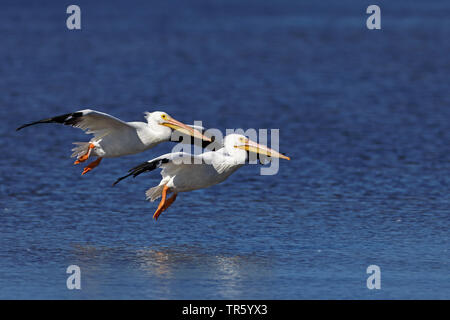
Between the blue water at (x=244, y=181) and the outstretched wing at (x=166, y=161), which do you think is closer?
the blue water at (x=244, y=181)

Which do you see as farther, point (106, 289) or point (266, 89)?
point (266, 89)

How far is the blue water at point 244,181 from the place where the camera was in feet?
44.7

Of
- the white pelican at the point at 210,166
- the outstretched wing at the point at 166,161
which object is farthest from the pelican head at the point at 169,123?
the outstretched wing at the point at 166,161

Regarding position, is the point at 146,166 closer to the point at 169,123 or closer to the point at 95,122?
the point at 169,123

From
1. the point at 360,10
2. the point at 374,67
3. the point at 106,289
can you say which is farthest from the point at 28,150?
the point at 360,10

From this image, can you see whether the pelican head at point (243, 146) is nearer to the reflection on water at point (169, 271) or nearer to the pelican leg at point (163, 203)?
the pelican leg at point (163, 203)

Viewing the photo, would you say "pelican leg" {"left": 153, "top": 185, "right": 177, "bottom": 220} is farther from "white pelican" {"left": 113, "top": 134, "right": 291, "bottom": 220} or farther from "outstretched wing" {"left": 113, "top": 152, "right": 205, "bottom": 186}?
"outstretched wing" {"left": 113, "top": 152, "right": 205, "bottom": 186}

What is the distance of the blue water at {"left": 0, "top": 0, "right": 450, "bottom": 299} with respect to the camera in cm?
1363

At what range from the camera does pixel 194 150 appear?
711 inches

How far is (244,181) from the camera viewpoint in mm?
20219

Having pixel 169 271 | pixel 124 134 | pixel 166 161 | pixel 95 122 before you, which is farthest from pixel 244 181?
pixel 169 271

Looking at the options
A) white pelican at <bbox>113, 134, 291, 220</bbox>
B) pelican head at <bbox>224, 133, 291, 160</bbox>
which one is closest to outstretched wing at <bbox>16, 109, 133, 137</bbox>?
white pelican at <bbox>113, 134, 291, 220</bbox>
